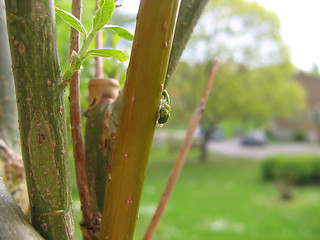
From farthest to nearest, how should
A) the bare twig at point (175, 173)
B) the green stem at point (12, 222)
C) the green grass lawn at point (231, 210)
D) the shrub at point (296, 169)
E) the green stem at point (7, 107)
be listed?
the shrub at point (296, 169) → the green grass lawn at point (231, 210) → the green stem at point (7, 107) → the bare twig at point (175, 173) → the green stem at point (12, 222)

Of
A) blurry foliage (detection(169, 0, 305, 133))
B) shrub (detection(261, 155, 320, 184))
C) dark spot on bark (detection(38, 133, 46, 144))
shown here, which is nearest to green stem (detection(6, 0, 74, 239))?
dark spot on bark (detection(38, 133, 46, 144))

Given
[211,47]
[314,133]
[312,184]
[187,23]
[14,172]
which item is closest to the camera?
[187,23]

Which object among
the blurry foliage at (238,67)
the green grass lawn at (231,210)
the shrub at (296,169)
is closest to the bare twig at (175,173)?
the green grass lawn at (231,210)

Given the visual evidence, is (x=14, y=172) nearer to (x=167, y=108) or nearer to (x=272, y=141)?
(x=167, y=108)

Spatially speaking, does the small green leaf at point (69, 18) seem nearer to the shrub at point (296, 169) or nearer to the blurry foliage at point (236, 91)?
the shrub at point (296, 169)

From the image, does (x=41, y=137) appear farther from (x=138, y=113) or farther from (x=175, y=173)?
(x=175, y=173)

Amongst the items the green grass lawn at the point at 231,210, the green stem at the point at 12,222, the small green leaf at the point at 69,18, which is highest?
the small green leaf at the point at 69,18

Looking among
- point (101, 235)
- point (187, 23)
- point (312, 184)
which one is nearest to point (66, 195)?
point (101, 235)
